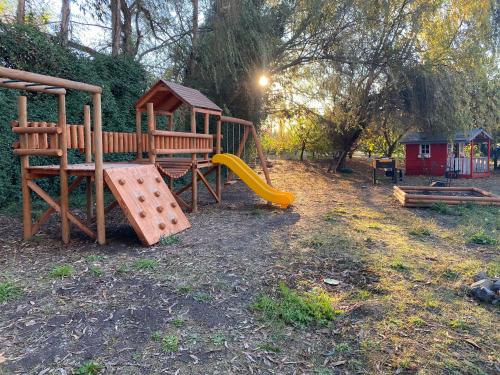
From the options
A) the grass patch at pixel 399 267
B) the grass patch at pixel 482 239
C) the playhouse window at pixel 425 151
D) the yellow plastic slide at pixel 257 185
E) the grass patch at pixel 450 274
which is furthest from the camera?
the playhouse window at pixel 425 151

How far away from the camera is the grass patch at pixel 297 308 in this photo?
10.6 feet

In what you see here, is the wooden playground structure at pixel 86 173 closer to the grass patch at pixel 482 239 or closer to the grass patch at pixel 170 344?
the grass patch at pixel 170 344

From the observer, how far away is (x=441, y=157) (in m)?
19.5

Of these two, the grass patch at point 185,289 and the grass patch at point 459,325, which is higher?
the grass patch at point 185,289

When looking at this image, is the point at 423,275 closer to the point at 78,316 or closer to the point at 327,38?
the point at 78,316

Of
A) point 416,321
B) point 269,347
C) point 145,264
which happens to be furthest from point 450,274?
point 145,264

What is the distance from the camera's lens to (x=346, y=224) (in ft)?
23.4

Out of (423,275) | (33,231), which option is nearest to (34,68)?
(33,231)

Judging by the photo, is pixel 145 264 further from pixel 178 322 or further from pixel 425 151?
pixel 425 151

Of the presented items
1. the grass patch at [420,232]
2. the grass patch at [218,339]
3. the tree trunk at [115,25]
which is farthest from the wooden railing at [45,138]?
the tree trunk at [115,25]

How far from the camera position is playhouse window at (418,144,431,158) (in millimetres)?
19859

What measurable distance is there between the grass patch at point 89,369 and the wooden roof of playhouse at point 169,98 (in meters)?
5.79

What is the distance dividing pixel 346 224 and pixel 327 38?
26.9 feet

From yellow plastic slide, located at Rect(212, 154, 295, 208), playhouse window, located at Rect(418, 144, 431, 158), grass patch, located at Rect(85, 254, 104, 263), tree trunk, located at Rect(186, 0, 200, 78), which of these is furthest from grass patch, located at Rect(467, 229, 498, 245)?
playhouse window, located at Rect(418, 144, 431, 158)
